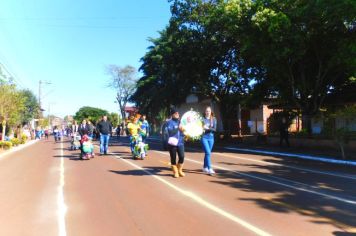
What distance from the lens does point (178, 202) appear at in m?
9.79

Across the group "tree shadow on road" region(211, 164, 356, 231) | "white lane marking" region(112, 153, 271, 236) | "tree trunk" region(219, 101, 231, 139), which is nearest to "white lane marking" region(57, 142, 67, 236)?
"white lane marking" region(112, 153, 271, 236)

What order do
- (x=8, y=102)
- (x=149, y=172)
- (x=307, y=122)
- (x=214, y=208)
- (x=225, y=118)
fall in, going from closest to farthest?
(x=214, y=208) < (x=149, y=172) < (x=307, y=122) < (x=8, y=102) < (x=225, y=118)

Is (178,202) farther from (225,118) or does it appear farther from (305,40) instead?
(225,118)

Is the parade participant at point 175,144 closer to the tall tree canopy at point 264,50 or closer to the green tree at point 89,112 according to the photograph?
the tall tree canopy at point 264,50

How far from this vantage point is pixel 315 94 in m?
28.2

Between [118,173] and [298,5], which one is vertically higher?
[298,5]

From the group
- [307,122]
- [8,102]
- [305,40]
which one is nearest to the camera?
[305,40]

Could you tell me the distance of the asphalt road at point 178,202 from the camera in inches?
303

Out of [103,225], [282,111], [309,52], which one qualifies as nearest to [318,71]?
[309,52]

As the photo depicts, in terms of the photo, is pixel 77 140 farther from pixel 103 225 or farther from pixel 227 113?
pixel 103 225

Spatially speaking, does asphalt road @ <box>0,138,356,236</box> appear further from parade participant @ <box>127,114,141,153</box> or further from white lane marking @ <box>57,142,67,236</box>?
parade participant @ <box>127,114,141,153</box>

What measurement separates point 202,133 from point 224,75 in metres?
25.8

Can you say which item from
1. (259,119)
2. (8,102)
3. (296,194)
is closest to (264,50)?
(296,194)

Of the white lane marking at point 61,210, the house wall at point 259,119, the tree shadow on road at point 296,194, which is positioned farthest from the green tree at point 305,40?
the white lane marking at point 61,210
